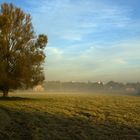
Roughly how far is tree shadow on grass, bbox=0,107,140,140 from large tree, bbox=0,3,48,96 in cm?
1909

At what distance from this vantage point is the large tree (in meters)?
45.5

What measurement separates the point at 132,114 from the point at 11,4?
27.6 metres

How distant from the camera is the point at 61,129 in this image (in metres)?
21.8

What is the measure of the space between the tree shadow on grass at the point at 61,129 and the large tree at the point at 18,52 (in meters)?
19.1

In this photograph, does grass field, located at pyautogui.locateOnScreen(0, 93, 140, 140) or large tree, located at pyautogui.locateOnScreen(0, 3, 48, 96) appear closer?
grass field, located at pyautogui.locateOnScreen(0, 93, 140, 140)

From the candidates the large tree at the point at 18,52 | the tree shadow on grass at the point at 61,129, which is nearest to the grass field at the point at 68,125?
the tree shadow on grass at the point at 61,129

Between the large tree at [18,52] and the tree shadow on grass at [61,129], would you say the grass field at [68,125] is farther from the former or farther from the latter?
the large tree at [18,52]

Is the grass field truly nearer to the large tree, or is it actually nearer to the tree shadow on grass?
the tree shadow on grass

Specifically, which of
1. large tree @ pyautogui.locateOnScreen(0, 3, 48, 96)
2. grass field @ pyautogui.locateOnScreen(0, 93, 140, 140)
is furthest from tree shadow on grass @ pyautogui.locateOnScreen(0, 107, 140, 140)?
large tree @ pyautogui.locateOnScreen(0, 3, 48, 96)

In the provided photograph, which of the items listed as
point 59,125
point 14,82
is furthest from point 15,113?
point 14,82

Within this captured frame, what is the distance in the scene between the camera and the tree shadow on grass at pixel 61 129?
1988 centimetres

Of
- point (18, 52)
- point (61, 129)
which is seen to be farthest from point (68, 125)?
point (18, 52)

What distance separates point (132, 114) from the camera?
92.8ft

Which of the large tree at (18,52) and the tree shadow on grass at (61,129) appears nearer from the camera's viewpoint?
the tree shadow on grass at (61,129)
